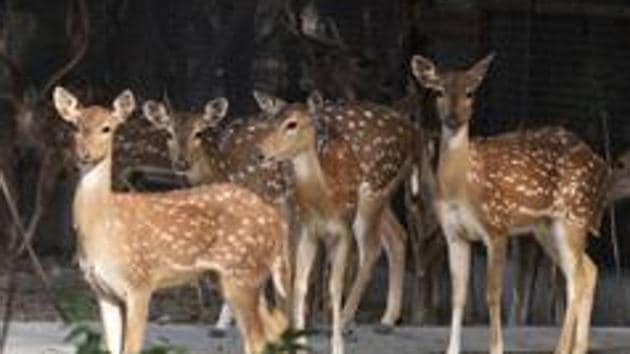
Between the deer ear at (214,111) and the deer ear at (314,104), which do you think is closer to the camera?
the deer ear at (314,104)

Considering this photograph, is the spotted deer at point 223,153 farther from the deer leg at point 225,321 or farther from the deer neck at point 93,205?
the deer neck at point 93,205

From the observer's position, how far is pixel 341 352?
982 centimetres

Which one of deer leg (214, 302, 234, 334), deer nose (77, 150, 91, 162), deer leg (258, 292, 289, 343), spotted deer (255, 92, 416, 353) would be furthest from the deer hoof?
deer nose (77, 150, 91, 162)

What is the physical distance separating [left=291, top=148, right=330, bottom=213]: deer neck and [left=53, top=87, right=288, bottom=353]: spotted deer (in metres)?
1.30

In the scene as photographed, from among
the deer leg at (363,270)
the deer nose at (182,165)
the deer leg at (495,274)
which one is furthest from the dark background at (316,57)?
the deer leg at (495,274)

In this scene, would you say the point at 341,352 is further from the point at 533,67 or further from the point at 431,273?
the point at 533,67

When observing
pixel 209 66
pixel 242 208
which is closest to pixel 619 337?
pixel 242 208

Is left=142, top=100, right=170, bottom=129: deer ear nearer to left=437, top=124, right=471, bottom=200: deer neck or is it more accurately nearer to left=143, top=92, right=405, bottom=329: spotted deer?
left=143, top=92, right=405, bottom=329: spotted deer

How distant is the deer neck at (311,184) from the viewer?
10070 millimetres

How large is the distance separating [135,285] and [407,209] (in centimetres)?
417

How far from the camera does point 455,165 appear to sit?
391 inches

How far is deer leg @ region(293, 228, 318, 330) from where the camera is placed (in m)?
9.93

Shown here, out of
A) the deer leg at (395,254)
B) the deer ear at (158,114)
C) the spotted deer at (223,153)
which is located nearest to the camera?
the spotted deer at (223,153)

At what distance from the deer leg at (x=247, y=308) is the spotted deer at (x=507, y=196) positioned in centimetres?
164
